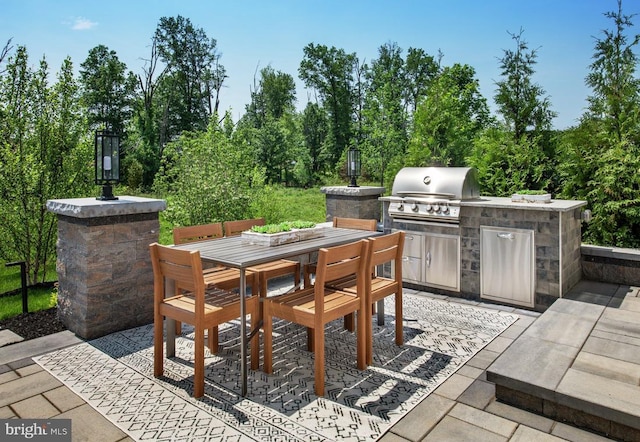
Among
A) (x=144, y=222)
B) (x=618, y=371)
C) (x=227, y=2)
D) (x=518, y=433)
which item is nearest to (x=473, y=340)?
(x=618, y=371)

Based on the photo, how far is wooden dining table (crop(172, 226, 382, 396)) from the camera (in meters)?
2.79

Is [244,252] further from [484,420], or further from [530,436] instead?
[530,436]

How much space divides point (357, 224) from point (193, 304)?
80.5 inches

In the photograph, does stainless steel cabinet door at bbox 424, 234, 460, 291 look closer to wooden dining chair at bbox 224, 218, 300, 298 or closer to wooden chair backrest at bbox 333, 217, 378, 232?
wooden chair backrest at bbox 333, 217, 378, 232

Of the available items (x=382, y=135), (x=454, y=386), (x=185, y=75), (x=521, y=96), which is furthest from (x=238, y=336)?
(x=185, y=75)

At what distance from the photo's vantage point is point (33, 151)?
16.2 ft

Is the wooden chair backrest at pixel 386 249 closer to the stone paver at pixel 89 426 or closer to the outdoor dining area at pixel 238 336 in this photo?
the outdoor dining area at pixel 238 336

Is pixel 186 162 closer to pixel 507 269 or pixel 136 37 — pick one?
pixel 507 269

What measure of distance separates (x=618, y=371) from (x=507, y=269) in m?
1.90

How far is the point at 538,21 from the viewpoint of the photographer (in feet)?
29.8

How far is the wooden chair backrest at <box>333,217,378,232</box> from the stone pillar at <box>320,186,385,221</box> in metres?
1.51

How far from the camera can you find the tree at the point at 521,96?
6379 millimetres

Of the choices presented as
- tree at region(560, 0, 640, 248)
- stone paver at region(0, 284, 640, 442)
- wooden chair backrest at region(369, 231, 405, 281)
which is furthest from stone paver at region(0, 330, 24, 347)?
tree at region(560, 0, 640, 248)

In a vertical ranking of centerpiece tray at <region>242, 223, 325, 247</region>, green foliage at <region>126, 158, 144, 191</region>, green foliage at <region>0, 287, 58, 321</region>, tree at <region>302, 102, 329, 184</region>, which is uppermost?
tree at <region>302, 102, 329, 184</region>
